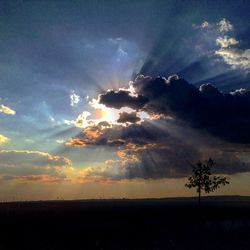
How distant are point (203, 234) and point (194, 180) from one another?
64110mm

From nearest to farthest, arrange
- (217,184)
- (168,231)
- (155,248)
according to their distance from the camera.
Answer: (155,248), (168,231), (217,184)

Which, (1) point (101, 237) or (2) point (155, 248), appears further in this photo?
(1) point (101, 237)

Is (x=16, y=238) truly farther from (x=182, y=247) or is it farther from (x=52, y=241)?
(x=182, y=247)

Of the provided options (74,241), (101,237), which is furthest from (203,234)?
(74,241)

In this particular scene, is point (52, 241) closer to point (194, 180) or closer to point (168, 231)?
point (168, 231)

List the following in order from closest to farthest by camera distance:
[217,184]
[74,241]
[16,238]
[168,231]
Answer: [74,241] → [16,238] → [168,231] → [217,184]

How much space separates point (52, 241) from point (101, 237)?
26.8 feet

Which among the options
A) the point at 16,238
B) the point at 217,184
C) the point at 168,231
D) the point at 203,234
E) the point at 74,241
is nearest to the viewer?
the point at 74,241

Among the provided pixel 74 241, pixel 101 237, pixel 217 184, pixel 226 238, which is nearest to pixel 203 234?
pixel 226 238

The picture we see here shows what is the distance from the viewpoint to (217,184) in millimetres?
120938

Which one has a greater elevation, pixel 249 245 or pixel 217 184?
pixel 217 184

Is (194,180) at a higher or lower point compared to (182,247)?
higher

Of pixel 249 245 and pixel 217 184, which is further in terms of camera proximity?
pixel 217 184

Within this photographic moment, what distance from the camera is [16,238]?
56250mm
